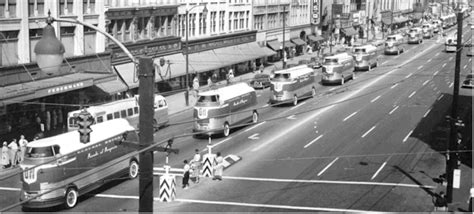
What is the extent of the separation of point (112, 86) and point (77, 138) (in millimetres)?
21157

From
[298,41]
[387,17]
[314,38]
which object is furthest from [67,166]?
[387,17]

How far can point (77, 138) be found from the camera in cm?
2878

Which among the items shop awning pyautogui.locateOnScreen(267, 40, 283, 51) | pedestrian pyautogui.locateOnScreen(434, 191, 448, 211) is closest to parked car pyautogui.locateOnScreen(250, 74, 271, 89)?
shop awning pyautogui.locateOnScreen(267, 40, 283, 51)

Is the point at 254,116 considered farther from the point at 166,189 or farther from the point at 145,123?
the point at 145,123

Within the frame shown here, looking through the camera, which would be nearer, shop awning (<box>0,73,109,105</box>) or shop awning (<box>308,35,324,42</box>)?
shop awning (<box>0,73,109,105</box>)

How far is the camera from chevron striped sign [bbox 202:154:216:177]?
31502 millimetres

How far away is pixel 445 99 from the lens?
188 feet

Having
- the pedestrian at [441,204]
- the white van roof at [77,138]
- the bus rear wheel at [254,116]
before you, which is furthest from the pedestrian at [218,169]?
the bus rear wheel at [254,116]

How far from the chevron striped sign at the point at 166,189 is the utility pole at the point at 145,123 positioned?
12811 millimetres

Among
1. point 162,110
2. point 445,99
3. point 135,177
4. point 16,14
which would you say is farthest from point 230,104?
point 445,99

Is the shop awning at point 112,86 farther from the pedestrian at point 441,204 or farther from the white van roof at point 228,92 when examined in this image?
the pedestrian at point 441,204

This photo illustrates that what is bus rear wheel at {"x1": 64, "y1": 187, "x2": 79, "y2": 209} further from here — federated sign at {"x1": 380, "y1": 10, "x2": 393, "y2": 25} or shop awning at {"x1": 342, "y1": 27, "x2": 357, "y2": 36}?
federated sign at {"x1": 380, "y1": 10, "x2": 393, "y2": 25}

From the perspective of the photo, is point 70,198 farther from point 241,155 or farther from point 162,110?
point 162,110

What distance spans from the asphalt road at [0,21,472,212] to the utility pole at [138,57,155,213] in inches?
418
